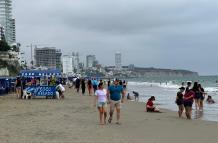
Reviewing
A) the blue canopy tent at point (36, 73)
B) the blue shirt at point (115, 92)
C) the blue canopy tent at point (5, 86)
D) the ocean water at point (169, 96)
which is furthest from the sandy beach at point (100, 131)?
the blue canopy tent at point (5, 86)

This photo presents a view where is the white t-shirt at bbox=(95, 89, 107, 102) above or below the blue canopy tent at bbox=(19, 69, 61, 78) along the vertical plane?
below

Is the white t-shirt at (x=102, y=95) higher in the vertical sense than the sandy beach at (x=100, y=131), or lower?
higher

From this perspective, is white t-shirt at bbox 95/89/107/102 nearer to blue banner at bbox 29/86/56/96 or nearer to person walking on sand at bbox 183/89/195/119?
person walking on sand at bbox 183/89/195/119

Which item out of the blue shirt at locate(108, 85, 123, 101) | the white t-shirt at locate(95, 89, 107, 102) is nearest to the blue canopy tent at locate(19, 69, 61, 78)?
the white t-shirt at locate(95, 89, 107, 102)

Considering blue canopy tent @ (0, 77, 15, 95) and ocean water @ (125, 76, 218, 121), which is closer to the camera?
ocean water @ (125, 76, 218, 121)

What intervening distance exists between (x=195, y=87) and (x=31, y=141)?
12.4 m

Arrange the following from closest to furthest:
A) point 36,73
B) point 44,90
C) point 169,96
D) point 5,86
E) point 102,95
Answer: point 102,95
point 44,90
point 36,73
point 5,86
point 169,96

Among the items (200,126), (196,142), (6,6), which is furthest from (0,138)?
(6,6)

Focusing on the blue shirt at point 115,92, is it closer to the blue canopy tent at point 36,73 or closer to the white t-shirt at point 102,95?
the white t-shirt at point 102,95

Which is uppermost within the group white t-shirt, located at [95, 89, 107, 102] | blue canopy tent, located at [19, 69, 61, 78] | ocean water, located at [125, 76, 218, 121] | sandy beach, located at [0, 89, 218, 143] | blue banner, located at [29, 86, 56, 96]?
blue canopy tent, located at [19, 69, 61, 78]

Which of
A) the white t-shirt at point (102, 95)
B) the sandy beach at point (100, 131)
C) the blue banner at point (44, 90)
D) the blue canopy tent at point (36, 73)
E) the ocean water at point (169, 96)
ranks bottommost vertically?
the ocean water at point (169, 96)

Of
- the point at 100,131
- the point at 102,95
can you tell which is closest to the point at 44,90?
the point at 102,95

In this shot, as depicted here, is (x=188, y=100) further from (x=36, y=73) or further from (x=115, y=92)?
(x=36, y=73)

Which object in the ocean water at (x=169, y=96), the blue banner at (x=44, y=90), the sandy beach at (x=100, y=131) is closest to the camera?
the sandy beach at (x=100, y=131)
